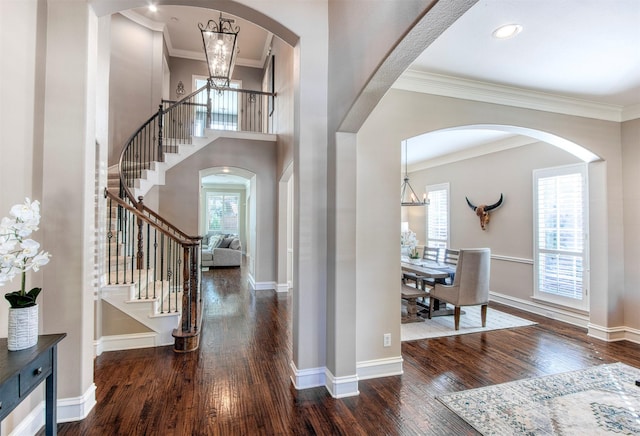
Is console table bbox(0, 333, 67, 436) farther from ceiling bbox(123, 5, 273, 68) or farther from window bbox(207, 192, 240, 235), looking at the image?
window bbox(207, 192, 240, 235)

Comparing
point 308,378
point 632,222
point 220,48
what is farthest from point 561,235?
point 220,48

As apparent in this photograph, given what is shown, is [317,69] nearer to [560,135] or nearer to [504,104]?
[504,104]

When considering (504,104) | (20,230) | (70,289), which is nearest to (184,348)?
(70,289)

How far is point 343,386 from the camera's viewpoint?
102 inches

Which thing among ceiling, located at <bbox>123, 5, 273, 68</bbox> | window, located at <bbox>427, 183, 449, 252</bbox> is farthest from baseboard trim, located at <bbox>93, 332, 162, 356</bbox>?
window, located at <bbox>427, 183, 449, 252</bbox>

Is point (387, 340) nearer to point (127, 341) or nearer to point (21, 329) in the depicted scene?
point (21, 329)

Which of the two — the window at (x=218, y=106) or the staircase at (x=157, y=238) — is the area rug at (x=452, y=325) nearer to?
the staircase at (x=157, y=238)

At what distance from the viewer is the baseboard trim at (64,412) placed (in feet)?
6.54

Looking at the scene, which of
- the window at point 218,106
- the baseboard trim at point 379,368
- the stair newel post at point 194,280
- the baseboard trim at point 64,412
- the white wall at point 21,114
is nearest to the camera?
the white wall at point 21,114

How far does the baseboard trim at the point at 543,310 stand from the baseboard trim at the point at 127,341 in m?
5.73

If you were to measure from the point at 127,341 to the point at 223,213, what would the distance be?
9404 millimetres

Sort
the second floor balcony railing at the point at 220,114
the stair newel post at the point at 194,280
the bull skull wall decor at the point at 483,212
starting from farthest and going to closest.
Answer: the second floor balcony railing at the point at 220,114, the bull skull wall decor at the point at 483,212, the stair newel post at the point at 194,280

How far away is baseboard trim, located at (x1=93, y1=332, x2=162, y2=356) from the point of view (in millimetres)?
3482

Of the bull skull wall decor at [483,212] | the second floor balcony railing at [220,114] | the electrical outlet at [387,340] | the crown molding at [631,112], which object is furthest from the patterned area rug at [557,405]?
the second floor balcony railing at [220,114]
